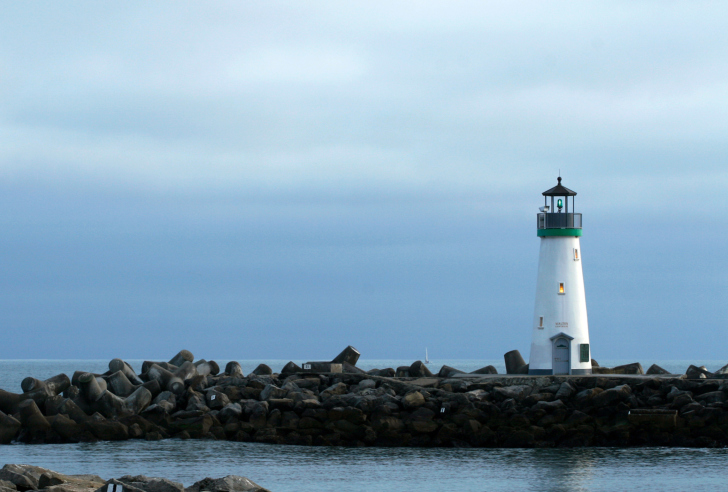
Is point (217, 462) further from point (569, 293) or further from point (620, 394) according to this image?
point (569, 293)

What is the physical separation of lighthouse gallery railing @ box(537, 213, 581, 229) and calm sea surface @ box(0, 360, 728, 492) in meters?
7.11

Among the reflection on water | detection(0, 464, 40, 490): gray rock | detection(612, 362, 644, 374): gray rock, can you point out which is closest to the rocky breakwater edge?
the reflection on water

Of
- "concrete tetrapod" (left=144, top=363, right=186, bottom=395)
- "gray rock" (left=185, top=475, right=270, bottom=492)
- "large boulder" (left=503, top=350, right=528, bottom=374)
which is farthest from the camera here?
"large boulder" (left=503, top=350, right=528, bottom=374)

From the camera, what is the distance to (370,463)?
20562 mm

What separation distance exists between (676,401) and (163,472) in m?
12.0

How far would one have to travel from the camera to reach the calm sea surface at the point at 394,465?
18.6 metres

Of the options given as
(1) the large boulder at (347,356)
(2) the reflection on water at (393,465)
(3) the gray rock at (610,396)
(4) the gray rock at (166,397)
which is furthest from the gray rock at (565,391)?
(4) the gray rock at (166,397)

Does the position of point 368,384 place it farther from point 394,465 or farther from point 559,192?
point 559,192

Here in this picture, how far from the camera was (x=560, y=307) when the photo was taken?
86.8 ft

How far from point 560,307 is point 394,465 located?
27.1ft

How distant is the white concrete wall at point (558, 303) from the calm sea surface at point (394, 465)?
4.76 meters

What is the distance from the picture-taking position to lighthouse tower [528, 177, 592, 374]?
26469mm

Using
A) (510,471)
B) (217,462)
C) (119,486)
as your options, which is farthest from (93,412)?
(119,486)

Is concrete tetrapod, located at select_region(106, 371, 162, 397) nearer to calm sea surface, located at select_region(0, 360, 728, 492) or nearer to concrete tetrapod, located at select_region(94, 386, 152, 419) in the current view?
concrete tetrapod, located at select_region(94, 386, 152, 419)
